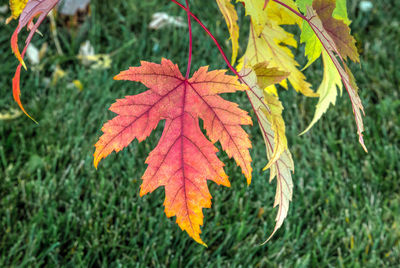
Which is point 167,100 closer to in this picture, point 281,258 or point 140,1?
point 281,258

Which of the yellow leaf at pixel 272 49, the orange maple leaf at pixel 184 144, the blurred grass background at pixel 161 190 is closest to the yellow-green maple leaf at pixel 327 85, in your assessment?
the yellow leaf at pixel 272 49

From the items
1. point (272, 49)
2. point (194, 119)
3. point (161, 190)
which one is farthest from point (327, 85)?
Result: point (161, 190)

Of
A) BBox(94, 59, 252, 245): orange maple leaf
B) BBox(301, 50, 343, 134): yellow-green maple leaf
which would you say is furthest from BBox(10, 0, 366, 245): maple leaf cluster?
BBox(301, 50, 343, 134): yellow-green maple leaf

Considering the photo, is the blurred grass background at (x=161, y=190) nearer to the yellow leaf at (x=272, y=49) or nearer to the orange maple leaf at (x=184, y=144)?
the yellow leaf at (x=272, y=49)

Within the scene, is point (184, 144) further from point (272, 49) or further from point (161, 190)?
point (161, 190)

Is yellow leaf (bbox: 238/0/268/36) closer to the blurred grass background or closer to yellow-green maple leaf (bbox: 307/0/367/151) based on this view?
yellow-green maple leaf (bbox: 307/0/367/151)

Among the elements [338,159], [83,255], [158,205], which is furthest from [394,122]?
[83,255]
